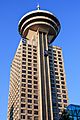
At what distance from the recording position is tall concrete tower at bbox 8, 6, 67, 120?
114 metres

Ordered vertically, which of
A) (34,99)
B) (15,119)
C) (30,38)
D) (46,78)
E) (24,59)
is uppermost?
(30,38)

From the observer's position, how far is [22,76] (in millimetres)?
124375

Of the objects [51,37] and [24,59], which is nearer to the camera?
[24,59]

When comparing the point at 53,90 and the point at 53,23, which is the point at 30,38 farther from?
Result: the point at 53,90

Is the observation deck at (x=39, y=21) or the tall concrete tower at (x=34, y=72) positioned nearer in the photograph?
the tall concrete tower at (x=34, y=72)

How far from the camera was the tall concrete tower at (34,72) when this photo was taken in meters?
114

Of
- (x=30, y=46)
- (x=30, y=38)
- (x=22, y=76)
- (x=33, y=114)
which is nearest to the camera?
(x=33, y=114)

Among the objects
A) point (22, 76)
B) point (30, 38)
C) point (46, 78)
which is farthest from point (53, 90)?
point (30, 38)

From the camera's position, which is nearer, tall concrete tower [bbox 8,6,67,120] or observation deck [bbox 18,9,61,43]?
tall concrete tower [bbox 8,6,67,120]

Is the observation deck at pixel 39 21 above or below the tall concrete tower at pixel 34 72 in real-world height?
above

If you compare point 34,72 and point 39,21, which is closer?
point 34,72

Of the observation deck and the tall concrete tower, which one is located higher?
the observation deck

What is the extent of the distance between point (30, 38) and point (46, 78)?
35.8 metres

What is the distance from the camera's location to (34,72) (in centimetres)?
12850
